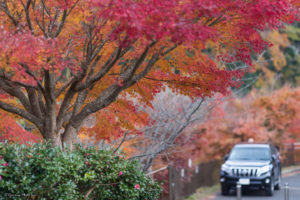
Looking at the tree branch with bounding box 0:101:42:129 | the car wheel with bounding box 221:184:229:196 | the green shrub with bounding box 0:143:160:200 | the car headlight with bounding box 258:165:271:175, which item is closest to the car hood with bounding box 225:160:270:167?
the car headlight with bounding box 258:165:271:175

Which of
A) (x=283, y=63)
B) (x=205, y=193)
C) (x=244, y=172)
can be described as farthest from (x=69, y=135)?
(x=283, y=63)

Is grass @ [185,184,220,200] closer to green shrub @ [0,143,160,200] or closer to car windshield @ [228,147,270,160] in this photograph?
car windshield @ [228,147,270,160]

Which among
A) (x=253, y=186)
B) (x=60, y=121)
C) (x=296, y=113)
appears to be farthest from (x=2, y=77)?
(x=296, y=113)

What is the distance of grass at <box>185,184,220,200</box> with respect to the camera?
15.4m

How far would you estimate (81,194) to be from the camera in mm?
6996

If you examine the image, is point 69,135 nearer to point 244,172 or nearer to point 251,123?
point 244,172

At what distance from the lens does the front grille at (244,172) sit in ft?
50.3

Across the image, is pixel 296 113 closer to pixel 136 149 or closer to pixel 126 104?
pixel 136 149

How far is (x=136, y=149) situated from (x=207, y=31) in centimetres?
858

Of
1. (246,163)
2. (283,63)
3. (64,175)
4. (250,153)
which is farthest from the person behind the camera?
(283,63)

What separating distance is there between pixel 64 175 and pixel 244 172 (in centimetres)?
1003

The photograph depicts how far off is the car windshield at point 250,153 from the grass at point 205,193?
1601mm

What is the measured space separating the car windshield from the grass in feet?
5.25

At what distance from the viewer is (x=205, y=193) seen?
16594 mm
